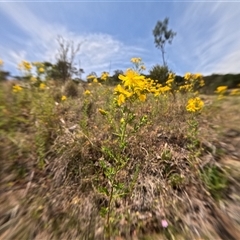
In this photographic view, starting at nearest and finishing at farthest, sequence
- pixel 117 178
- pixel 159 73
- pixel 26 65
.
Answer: pixel 117 178 → pixel 26 65 → pixel 159 73

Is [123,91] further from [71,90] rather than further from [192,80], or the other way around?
[71,90]

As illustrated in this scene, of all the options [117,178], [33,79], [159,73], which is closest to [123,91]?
[117,178]

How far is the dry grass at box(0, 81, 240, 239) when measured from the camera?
158 cm

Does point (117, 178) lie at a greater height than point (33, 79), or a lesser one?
lesser

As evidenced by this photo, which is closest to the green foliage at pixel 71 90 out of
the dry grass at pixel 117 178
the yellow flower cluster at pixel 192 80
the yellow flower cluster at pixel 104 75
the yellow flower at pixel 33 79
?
the yellow flower cluster at pixel 104 75

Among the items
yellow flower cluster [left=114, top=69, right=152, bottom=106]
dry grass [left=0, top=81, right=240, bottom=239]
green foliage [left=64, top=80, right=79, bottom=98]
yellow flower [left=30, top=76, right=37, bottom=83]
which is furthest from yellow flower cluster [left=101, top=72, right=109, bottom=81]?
yellow flower cluster [left=114, top=69, right=152, bottom=106]

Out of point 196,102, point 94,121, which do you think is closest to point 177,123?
point 196,102

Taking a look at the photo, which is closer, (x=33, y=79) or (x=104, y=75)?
(x=33, y=79)

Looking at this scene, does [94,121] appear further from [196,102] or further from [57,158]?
[196,102]

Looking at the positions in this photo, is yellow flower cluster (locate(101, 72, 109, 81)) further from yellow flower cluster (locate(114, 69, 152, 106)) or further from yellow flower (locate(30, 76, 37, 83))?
yellow flower cluster (locate(114, 69, 152, 106))

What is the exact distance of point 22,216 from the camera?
1707 millimetres

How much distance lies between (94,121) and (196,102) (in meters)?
1.39

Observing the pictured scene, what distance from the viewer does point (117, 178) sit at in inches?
76.3

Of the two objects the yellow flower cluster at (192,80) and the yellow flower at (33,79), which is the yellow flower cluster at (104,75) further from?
the yellow flower cluster at (192,80)
